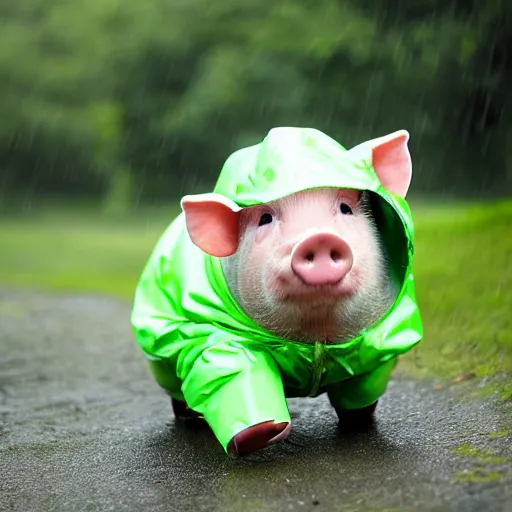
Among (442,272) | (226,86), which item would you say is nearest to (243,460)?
(442,272)

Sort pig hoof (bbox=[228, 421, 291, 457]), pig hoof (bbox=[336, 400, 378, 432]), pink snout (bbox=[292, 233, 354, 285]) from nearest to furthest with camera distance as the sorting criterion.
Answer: pink snout (bbox=[292, 233, 354, 285])
pig hoof (bbox=[228, 421, 291, 457])
pig hoof (bbox=[336, 400, 378, 432])

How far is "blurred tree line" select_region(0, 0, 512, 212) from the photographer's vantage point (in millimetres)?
7598

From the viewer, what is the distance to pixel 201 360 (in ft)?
9.73

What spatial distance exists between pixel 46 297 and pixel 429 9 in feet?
14.6

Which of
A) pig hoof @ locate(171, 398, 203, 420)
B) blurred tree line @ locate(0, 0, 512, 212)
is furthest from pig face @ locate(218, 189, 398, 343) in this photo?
blurred tree line @ locate(0, 0, 512, 212)

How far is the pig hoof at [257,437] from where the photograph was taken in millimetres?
2736

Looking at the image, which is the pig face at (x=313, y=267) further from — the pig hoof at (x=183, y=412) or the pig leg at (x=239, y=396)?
the pig hoof at (x=183, y=412)

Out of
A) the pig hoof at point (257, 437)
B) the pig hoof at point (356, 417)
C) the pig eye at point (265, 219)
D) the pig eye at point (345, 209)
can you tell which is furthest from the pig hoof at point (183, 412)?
the pig eye at point (345, 209)

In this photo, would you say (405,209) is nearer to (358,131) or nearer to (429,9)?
(429,9)

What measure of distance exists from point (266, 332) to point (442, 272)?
3464 millimetres

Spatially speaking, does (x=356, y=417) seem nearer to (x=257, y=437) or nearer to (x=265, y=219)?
(x=257, y=437)

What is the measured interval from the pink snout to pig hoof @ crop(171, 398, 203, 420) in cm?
135

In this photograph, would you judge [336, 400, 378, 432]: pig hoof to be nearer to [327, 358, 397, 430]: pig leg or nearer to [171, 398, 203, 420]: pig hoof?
[327, 358, 397, 430]: pig leg

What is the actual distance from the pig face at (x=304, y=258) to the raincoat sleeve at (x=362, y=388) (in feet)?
1.34
